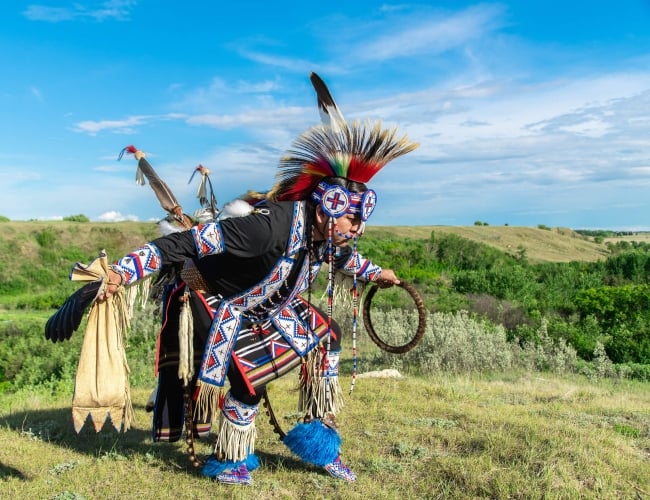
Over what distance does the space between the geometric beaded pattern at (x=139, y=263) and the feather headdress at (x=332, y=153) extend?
905 millimetres

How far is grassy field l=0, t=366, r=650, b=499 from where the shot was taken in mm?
3879

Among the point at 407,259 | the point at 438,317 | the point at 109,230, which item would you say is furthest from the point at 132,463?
the point at 109,230

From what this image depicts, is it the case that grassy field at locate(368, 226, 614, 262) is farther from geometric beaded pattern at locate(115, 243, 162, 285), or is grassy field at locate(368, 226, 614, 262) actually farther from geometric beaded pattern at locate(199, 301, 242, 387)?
geometric beaded pattern at locate(115, 243, 162, 285)

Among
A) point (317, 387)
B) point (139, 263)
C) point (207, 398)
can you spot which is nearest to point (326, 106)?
point (139, 263)

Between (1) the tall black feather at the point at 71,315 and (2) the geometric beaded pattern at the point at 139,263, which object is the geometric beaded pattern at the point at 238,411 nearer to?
(2) the geometric beaded pattern at the point at 139,263

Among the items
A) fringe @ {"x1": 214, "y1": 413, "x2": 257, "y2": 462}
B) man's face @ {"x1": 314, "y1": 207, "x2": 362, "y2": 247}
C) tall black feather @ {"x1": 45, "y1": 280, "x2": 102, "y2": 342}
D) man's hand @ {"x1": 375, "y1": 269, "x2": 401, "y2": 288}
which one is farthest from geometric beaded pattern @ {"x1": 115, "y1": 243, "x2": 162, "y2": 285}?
man's hand @ {"x1": 375, "y1": 269, "x2": 401, "y2": 288}

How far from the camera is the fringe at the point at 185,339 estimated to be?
3.84m

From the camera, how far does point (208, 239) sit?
3.52m

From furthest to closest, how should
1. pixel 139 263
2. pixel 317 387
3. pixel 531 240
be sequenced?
pixel 531 240, pixel 317 387, pixel 139 263

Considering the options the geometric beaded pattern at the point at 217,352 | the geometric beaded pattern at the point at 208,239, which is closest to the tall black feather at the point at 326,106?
the geometric beaded pattern at the point at 208,239

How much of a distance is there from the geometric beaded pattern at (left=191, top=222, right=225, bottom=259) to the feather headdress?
0.58m

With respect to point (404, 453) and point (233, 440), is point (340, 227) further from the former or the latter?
point (404, 453)

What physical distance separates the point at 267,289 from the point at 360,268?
38.2 inches

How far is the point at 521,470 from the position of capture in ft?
13.1
